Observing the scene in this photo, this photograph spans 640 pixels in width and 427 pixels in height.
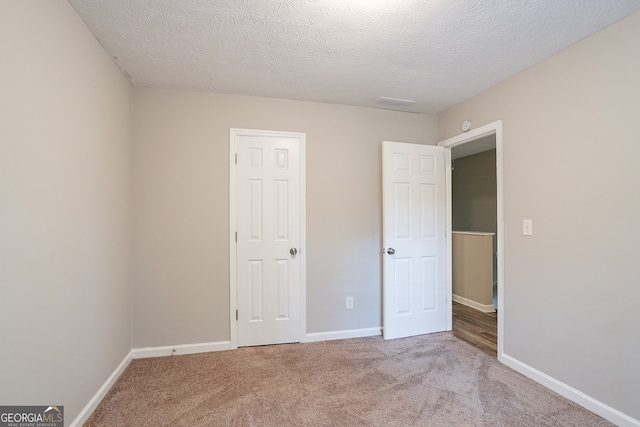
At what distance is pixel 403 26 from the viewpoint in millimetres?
1693

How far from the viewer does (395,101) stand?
281 cm

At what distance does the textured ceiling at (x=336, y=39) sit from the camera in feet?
5.08

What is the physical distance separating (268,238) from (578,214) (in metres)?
2.50

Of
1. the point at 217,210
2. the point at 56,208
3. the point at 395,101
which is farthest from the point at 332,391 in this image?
the point at 395,101

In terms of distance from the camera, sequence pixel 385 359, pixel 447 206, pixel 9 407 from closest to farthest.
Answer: pixel 9 407, pixel 385 359, pixel 447 206

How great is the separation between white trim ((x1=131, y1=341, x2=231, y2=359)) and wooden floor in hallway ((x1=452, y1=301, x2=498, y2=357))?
2508 mm

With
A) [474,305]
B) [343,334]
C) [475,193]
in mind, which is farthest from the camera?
[475,193]

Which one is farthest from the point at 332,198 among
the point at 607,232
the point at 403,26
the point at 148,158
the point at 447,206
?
the point at 607,232

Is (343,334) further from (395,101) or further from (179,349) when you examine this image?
(395,101)

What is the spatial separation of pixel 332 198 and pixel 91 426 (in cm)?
247

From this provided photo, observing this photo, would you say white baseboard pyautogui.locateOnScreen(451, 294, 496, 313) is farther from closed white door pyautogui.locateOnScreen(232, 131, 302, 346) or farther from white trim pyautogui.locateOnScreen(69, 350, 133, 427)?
white trim pyautogui.locateOnScreen(69, 350, 133, 427)

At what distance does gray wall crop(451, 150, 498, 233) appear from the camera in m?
4.69

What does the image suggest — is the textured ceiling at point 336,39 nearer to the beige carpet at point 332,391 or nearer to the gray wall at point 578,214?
the gray wall at point 578,214

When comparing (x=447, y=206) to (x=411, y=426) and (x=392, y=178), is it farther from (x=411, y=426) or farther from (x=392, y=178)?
(x=411, y=426)
